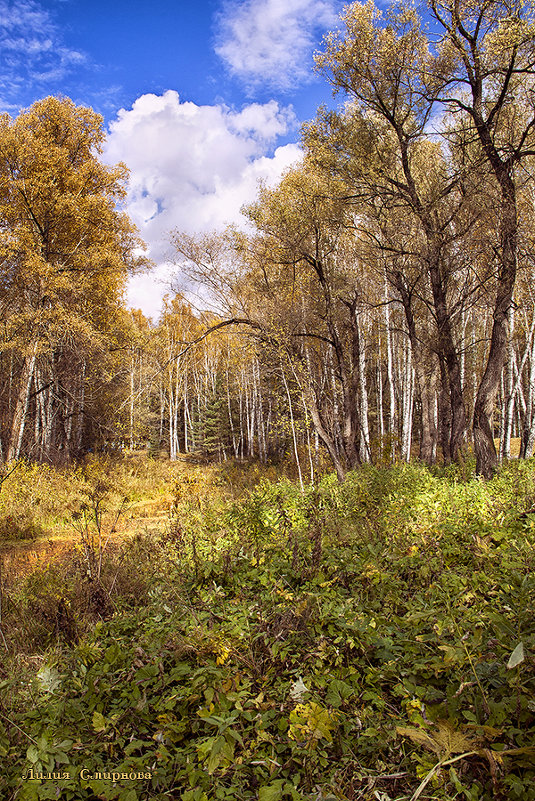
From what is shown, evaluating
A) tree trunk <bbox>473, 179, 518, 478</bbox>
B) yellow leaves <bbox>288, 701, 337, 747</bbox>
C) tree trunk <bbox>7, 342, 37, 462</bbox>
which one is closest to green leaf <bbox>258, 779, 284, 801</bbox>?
yellow leaves <bbox>288, 701, 337, 747</bbox>

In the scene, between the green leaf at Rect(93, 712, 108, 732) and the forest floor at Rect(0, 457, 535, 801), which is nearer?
the forest floor at Rect(0, 457, 535, 801)

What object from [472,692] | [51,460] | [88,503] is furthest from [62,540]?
[472,692]

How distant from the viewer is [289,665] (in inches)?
109

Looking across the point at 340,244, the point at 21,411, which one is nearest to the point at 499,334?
the point at 340,244

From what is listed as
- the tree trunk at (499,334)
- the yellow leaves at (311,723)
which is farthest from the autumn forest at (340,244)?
the yellow leaves at (311,723)

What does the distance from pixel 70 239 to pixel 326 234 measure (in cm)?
794

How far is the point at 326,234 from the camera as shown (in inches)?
424

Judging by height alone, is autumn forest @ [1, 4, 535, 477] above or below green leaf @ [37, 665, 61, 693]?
above

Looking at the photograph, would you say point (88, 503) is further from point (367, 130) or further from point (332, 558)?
point (367, 130)

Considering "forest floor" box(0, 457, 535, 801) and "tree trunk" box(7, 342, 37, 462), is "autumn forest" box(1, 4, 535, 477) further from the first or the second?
"forest floor" box(0, 457, 535, 801)

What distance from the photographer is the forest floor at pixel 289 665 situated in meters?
1.99

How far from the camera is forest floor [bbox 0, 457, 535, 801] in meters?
1.99

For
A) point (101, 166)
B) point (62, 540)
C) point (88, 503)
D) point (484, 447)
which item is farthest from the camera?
A: point (101, 166)

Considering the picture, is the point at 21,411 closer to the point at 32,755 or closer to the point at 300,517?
the point at 300,517
